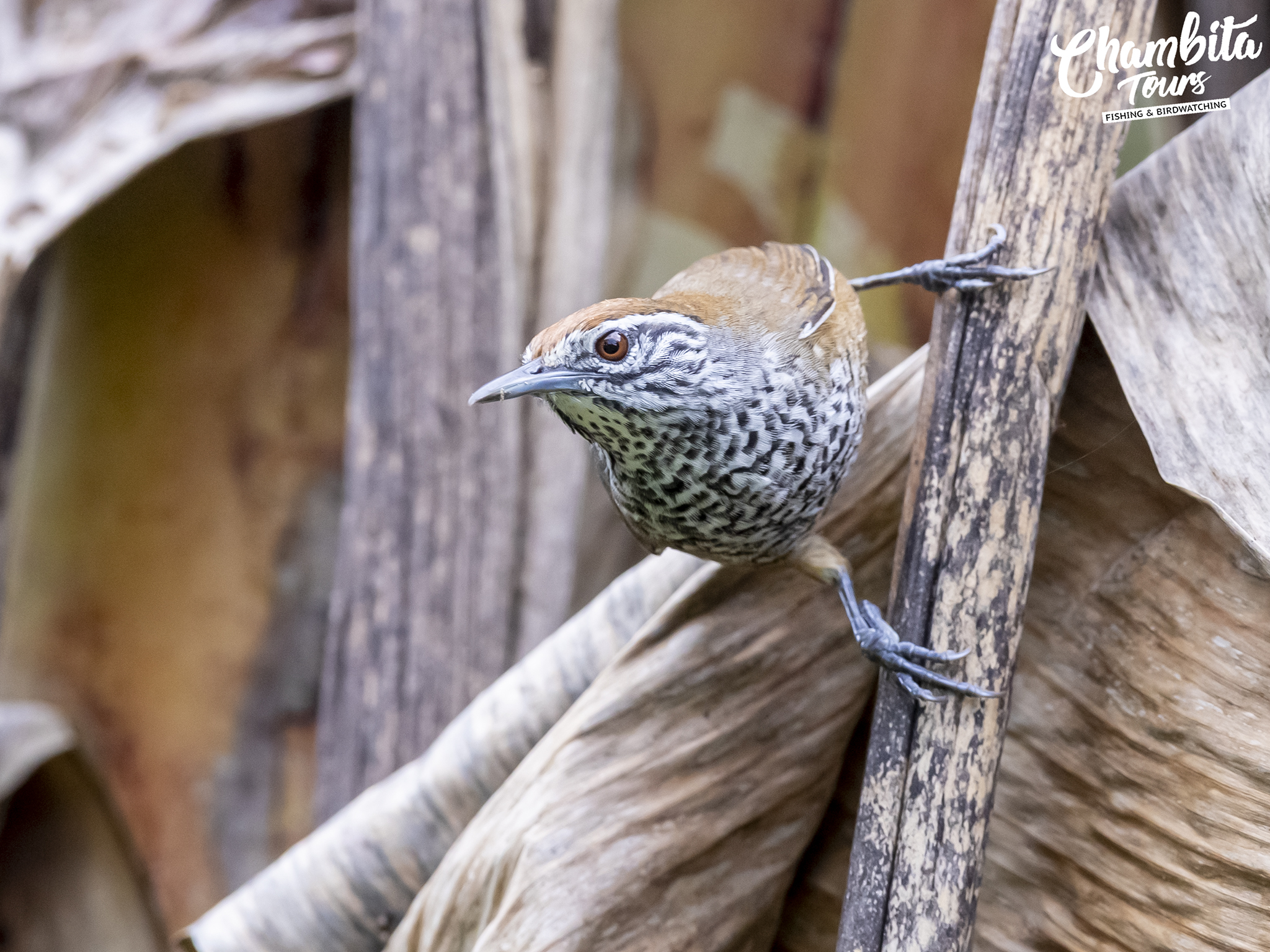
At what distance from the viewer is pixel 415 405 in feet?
5.33

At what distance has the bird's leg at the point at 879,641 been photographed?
2.85 ft

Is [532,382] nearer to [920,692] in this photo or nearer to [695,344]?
[695,344]

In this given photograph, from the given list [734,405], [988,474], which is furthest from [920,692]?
[734,405]

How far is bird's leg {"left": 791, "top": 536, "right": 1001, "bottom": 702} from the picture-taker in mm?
869

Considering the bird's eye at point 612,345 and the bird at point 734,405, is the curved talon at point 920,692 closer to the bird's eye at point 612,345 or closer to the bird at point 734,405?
the bird at point 734,405

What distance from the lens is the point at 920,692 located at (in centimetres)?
87

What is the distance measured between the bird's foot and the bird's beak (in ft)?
1.21

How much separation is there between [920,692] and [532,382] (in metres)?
0.46

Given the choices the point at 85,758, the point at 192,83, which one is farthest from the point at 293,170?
the point at 85,758

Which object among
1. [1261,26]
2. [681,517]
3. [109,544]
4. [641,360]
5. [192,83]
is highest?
[1261,26]

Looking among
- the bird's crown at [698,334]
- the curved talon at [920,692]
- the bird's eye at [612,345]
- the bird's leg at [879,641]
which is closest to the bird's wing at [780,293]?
the bird's crown at [698,334]

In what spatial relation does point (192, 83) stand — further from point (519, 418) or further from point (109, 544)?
point (109, 544)

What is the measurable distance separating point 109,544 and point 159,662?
0.87 ft

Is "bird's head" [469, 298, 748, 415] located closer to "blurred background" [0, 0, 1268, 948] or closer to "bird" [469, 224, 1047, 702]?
"bird" [469, 224, 1047, 702]
